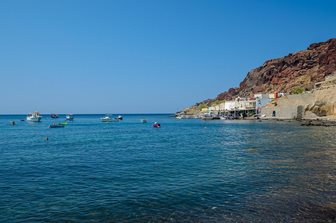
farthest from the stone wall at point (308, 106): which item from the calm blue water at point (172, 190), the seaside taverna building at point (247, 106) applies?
the calm blue water at point (172, 190)

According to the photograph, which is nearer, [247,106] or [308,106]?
[308,106]

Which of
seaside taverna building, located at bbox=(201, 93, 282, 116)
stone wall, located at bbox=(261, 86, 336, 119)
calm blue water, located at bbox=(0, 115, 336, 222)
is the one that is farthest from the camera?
seaside taverna building, located at bbox=(201, 93, 282, 116)

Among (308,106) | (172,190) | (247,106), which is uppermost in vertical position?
(247,106)

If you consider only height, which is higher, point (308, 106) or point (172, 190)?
point (308, 106)

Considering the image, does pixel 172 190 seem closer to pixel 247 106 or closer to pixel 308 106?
pixel 308 106

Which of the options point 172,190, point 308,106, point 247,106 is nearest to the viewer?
point 172,190

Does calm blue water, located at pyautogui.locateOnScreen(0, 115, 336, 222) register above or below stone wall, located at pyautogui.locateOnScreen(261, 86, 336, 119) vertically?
below

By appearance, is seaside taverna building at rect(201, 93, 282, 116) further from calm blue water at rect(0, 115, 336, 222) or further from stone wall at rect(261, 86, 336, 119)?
calm blue water at rect(0, 115, 336, 222)

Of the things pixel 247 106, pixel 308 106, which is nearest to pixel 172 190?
pixel 308 106

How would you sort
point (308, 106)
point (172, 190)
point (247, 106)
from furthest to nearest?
point (247, 106)
point (308, 106)
point (172, 190)

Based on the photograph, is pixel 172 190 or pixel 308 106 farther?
pixel 308 106

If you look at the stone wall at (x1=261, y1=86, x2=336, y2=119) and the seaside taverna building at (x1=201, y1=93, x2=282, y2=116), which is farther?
the seaside taverna building at (x1=201, y1=93, x2=282, y2=116)

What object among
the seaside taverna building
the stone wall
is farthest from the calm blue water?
the seaside taverna building

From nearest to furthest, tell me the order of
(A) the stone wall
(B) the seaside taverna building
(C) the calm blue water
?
1. (C) the calm blue water
2. (A) the stone wall
3. (B) the seaside taverna building
